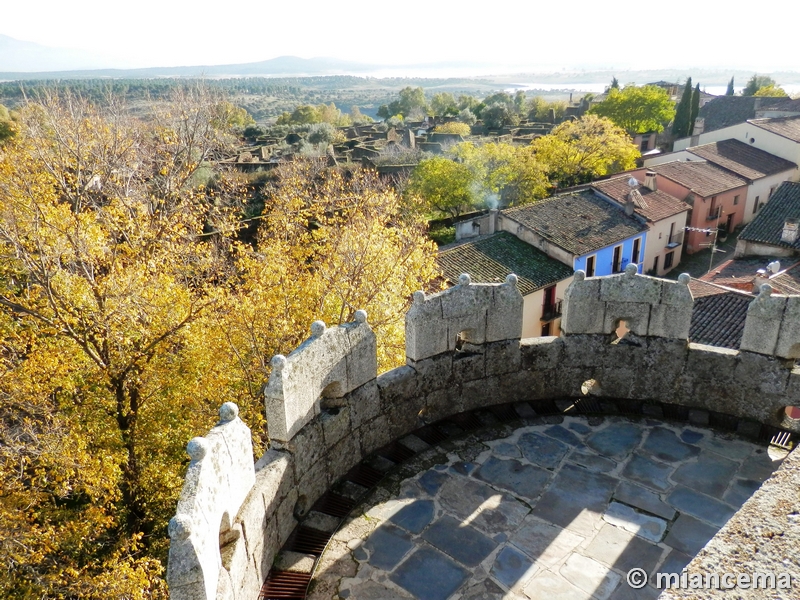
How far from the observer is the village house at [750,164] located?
44.3 m

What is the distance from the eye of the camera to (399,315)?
1769cm

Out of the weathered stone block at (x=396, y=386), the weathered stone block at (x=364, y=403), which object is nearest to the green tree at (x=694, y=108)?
the weathered stone block at (x=396, y=386)

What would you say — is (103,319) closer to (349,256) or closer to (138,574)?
(138,574)

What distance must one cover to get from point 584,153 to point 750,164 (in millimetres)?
12035

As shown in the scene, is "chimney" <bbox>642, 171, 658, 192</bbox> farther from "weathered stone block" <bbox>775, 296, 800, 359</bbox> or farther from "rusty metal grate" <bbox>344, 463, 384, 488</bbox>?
"rusty metal grate" <bbox>344, 463, 384, 488</bbox>

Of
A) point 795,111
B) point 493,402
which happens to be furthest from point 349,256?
point 795,111

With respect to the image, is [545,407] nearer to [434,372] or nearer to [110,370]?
[434,372]

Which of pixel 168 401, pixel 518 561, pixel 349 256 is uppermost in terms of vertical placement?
pixel 518 561

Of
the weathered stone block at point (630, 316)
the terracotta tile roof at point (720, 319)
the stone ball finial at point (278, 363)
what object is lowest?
the terracotta tile roof at point (720, 319)

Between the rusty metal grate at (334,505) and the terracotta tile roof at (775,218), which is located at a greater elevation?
the rusty metal grate at (334,505)

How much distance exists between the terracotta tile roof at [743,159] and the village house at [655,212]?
26.3 feet

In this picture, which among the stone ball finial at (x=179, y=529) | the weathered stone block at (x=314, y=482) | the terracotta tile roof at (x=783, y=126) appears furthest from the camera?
the terracotta tile roof at (x=783, y=126)

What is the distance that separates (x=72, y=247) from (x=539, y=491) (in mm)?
11718

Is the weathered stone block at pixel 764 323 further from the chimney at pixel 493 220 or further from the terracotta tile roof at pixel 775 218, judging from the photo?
the chimney at pixel 493 220
